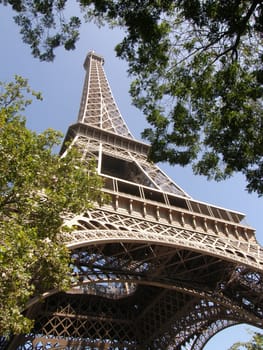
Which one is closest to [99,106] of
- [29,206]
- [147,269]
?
[147,269]

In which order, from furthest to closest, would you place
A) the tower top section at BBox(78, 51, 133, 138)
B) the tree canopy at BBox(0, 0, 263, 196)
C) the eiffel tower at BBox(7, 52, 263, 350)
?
the tower top section at BBox(78, 51, 133, 138) → the eiffel tower at BBox(7, 52, 263, 350) → the tree canopy at BBox(0, 0, 263, 196)

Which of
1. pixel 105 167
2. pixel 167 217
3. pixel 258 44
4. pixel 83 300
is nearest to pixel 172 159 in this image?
pixel 258 44

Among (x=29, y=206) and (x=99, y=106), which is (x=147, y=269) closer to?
(x=29, y=206)

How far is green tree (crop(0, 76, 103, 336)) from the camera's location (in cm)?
728

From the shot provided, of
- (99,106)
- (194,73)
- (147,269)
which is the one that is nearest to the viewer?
(194,73)

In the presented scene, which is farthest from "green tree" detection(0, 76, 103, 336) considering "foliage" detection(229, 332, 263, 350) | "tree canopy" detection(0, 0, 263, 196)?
"foliage" detection(229, 332, 263, 350)

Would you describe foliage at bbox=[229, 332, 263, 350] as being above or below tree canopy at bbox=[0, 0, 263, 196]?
below

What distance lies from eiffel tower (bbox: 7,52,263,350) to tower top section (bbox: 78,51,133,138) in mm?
3507

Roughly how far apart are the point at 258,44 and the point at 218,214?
14.0 metres

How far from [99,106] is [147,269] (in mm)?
21559

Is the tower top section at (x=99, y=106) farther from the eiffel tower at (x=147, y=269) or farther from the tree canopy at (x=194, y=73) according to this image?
the tree canopy at (x=194, y=73)

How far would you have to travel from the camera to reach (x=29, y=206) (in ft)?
28.4

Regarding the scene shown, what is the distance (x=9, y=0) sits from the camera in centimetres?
775

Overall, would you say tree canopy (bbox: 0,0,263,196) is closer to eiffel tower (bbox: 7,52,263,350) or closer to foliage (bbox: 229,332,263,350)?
eiffel tower (bbox: 7,52,263,350)
